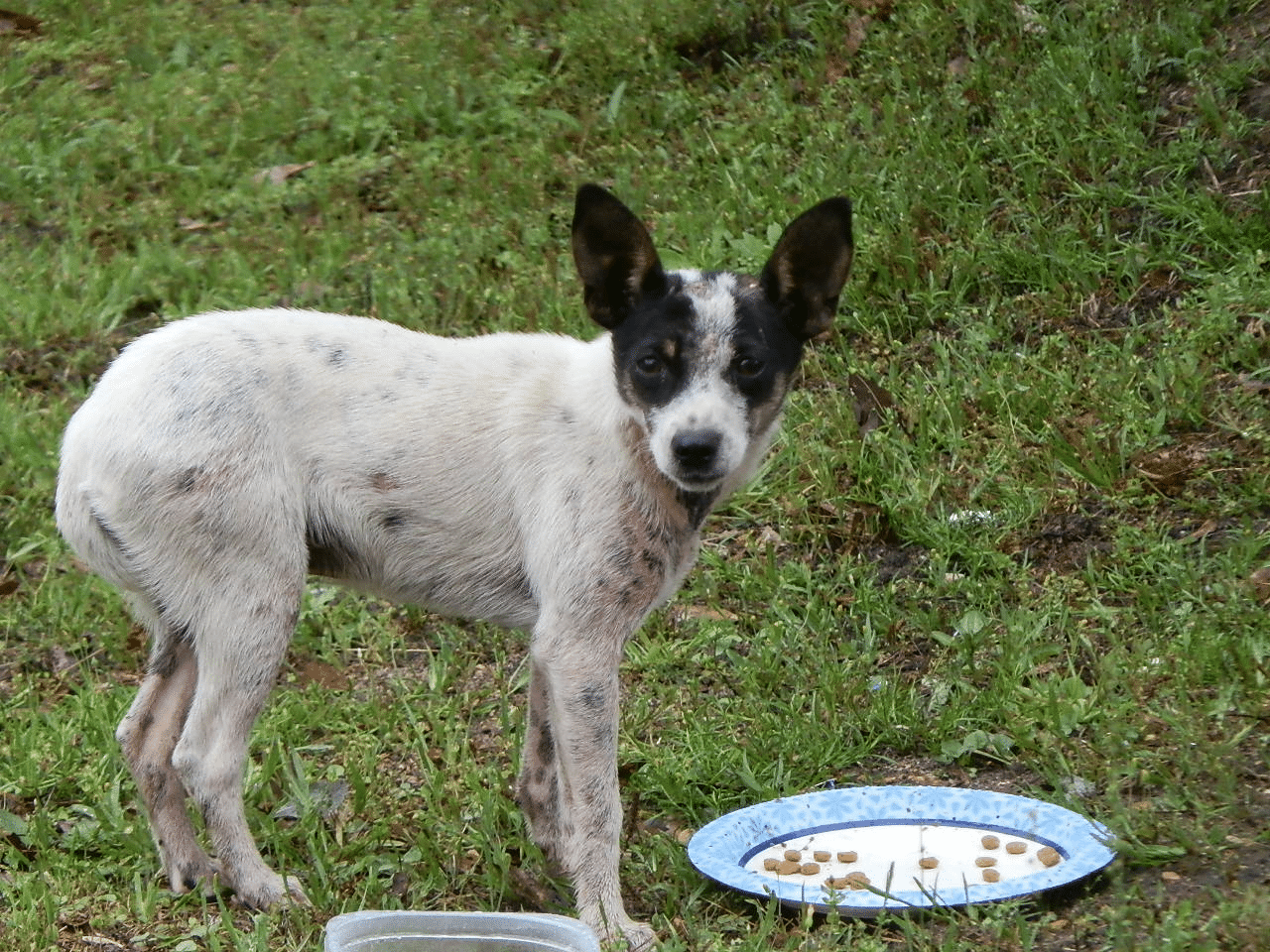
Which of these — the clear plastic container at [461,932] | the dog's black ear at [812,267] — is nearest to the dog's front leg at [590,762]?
the clear plastic container at [461,932]

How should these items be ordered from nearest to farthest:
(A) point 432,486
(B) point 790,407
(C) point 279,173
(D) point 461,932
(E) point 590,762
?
(D) point 461,932 → (E) point 590,762 → (A) point 432,486 → (B) point 790,407 → (C) point 279,173

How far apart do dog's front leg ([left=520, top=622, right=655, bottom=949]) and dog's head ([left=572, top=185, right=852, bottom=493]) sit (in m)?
0.55

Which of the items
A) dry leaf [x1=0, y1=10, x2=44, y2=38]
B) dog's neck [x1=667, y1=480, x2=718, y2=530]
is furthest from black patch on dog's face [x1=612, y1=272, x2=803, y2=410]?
dry leaf [x1=0, y1=10, x2=44, y2=38]

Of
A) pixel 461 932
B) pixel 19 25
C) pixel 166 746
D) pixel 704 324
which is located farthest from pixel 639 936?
pixel 19 25

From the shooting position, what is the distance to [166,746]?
4.91 meters

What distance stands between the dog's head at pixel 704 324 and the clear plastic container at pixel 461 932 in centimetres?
125

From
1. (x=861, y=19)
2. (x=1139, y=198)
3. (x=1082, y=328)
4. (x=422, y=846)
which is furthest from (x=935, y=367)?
(x=422, y=846)

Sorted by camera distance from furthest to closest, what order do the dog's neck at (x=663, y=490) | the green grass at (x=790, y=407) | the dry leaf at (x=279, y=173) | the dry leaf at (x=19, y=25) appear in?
the dry leaf at (x=19, y=25)
the dry leaf at (x=279, y=173)
the green grass at (x=790, y=407)
the dog's neck at (x=663, y=490)

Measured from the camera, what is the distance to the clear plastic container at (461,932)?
384 centimetres

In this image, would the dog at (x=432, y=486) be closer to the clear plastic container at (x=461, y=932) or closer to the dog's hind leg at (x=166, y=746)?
the dog's hind leg at (x=166, y=746)

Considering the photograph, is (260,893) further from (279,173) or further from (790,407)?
(279,173)

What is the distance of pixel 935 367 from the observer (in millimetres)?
6934

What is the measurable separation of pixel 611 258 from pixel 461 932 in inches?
73.8

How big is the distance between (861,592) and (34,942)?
302 centimetres
